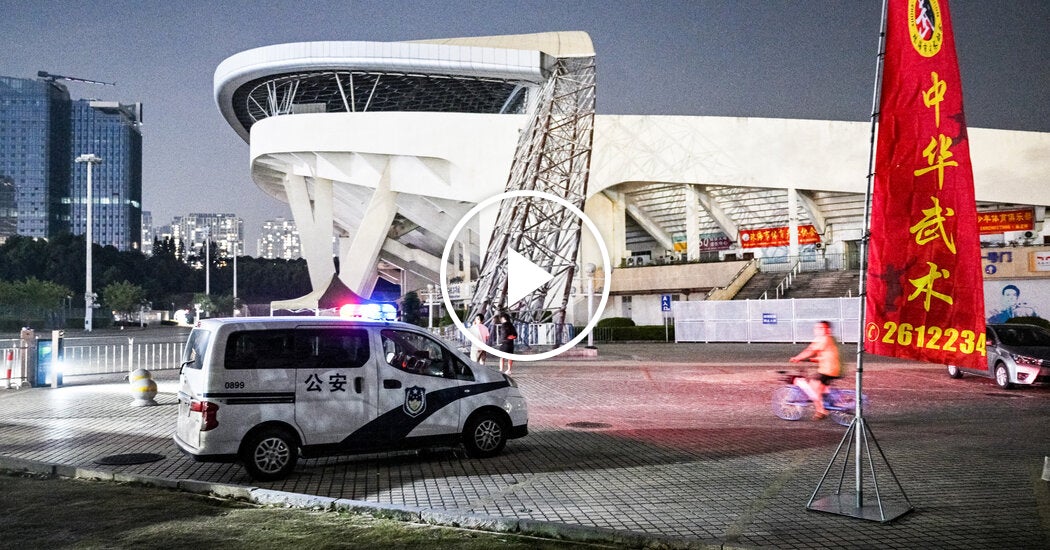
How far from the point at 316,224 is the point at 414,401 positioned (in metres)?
55.4

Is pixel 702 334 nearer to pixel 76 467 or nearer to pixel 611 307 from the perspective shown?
pixel 611 307

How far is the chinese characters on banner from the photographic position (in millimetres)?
55438

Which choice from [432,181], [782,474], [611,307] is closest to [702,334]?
[611,307]

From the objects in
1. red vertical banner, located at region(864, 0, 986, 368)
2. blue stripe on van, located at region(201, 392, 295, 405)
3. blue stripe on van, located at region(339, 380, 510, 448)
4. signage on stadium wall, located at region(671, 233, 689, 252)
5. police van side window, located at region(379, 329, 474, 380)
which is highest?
signage on stadium wall, located at region(671, 233, 689, 252)

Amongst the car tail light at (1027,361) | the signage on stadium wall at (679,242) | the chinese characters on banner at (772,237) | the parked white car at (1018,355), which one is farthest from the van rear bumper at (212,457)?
the signage on stadium wall at (679,242)

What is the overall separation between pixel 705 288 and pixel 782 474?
3881 centimetres

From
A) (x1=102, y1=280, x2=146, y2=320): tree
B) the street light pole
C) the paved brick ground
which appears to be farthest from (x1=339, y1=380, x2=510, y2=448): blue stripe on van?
→ (x1=102, y1=280, x2=146, y2=320): tree

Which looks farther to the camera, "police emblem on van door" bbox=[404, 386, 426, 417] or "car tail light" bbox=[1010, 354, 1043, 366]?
"car tail light" bbox=[1010, 354, 1043, 366]

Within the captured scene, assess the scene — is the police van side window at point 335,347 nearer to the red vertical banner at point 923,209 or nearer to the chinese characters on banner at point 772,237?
the red vertical banner at point 923,209

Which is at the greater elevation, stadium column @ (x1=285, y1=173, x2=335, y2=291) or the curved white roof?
the curved white roof

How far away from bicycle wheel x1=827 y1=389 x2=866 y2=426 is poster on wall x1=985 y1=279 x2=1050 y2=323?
28.8 meters

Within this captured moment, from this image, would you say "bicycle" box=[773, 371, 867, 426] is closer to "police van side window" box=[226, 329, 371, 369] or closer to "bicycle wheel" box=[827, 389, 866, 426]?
"bicycle wheel" box=[827, 389, 866, 426]
